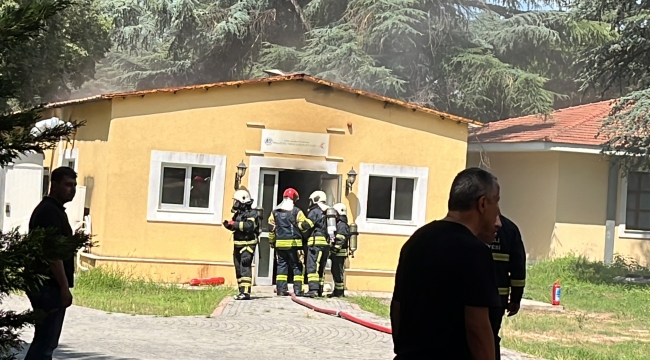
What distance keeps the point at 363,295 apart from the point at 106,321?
5802mm

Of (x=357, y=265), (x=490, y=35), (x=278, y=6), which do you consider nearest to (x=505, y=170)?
(x=357, y=265)

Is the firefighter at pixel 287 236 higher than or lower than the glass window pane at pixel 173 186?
lower

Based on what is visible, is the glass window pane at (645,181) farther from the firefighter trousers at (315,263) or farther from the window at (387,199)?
the firefighter trousers at (315,263)

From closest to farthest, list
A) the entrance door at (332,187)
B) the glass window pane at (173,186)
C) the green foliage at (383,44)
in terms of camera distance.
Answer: the glass window pane at (173,186), the entrance door at (332,187), the green foliage at (383,44)

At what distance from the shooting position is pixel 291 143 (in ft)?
58.9

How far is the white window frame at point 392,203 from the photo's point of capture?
18328mm

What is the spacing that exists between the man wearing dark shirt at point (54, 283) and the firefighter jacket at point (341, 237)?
9.16m

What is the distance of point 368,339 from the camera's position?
12.3 m

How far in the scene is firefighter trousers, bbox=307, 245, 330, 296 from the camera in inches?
642

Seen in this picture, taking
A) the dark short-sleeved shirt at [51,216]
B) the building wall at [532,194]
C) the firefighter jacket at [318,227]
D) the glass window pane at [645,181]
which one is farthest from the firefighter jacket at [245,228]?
the glass window pane at [645,181]

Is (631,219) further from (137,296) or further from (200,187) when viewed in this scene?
(137,296)

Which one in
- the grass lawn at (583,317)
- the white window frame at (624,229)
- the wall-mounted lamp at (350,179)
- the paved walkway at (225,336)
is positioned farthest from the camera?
the white window frame at (624,229)

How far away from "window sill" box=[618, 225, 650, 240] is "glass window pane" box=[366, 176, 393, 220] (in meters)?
7.67

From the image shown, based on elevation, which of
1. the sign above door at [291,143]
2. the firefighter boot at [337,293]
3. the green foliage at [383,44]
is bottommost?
the firefighter boot at [337,293]
